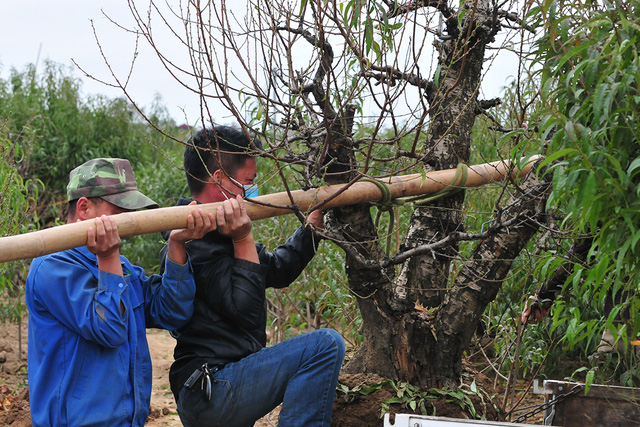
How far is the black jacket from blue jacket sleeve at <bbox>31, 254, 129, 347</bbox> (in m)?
0.36

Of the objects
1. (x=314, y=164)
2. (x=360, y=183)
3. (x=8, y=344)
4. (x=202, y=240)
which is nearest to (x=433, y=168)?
(x=360, y=183)

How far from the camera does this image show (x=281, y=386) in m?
2.78

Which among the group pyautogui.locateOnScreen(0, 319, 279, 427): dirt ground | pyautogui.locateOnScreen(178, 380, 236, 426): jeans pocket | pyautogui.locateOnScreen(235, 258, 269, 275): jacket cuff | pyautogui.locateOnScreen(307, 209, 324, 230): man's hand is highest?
pyautogui.locateOnScreen(307, 209, 324, 230): man's hand

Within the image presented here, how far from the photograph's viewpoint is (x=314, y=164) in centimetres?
285

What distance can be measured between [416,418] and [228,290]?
84 centimetres

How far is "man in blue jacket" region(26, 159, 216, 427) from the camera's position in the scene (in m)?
2.50

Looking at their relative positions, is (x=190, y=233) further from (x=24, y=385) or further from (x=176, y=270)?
(x=24, y=385)

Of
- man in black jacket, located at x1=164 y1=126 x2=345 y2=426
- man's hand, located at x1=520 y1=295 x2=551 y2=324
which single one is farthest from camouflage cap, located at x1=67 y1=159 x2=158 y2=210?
man's hand, located at x1=520 y1=295 x2=551 y2=324

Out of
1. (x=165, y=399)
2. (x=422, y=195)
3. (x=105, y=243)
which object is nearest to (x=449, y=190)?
(x=422, y=195)

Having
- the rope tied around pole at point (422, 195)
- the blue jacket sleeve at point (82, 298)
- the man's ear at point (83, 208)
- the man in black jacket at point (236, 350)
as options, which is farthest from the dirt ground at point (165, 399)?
the man's ear at point (83, 208)

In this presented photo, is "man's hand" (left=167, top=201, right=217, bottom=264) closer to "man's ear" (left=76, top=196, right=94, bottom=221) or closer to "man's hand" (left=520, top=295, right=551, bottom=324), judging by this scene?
"man's ear" (left=76, top=196, right=94, bottom=221)

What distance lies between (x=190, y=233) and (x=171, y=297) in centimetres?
25

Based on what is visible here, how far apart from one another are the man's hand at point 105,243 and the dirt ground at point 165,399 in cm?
128

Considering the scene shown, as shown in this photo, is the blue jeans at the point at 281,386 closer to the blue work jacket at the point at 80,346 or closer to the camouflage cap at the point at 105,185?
the blue work jacket at the point at 80,346
